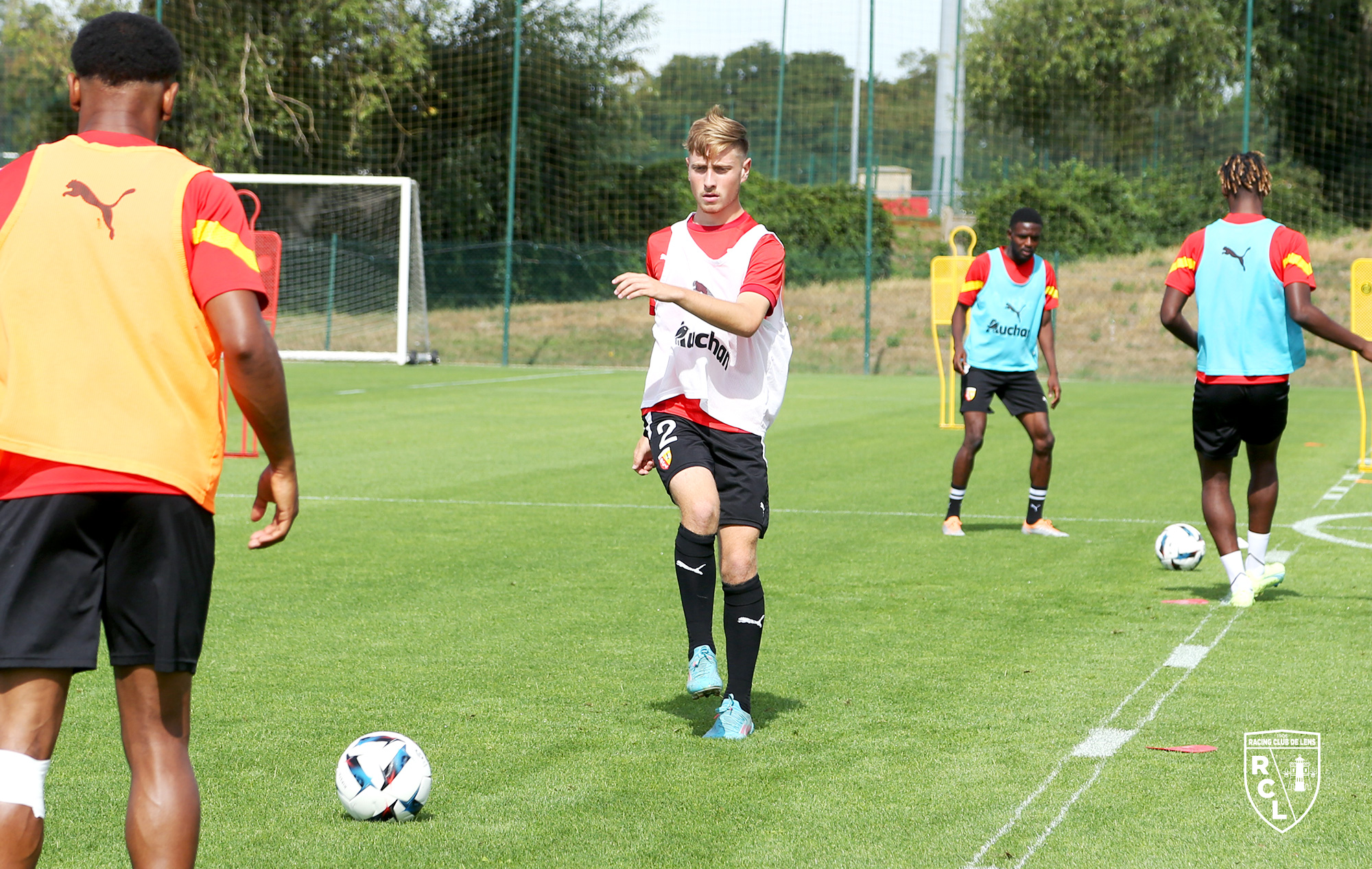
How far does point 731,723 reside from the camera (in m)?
4.90

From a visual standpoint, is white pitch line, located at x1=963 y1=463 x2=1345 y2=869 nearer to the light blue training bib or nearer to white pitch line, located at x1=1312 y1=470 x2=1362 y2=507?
the light blue training bib

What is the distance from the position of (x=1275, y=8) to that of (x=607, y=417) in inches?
928

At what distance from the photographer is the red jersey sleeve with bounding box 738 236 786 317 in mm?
4824

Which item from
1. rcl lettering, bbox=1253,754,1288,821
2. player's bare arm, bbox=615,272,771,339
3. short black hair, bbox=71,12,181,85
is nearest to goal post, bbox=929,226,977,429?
player's bare arm, bbox=615,272,771,339

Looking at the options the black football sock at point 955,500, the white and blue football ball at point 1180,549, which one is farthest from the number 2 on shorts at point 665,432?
the black football sock at point 955,500

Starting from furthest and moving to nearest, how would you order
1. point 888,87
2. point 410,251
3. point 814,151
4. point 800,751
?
point 814,151
point 888,87
point 410,251
point 800,751

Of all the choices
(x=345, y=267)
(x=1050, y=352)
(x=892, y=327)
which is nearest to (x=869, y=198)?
(x=892, y=327)

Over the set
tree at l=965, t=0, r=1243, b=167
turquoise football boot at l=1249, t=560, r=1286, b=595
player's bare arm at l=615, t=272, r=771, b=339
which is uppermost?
tree at l=965, t=0, r=1243, b=167

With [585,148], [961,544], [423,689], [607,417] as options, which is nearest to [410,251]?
[585,148]

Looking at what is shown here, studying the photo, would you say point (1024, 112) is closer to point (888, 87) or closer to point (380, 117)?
point (888, 87)

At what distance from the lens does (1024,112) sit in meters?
39.3

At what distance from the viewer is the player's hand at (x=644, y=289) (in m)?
4.34

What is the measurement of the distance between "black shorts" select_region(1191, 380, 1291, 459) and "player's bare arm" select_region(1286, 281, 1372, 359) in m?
0.32

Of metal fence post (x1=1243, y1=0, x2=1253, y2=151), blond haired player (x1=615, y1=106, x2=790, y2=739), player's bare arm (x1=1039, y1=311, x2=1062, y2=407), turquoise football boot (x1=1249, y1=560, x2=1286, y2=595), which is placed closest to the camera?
blond haired player (x1=615, y1=106, x2=790, y2=739)
